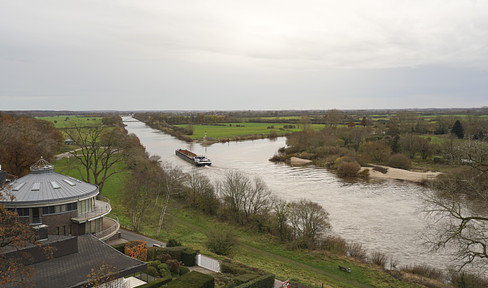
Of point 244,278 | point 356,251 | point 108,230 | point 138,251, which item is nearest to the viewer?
point 244,278

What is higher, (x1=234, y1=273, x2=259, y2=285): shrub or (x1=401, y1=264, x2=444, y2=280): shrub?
(x1=234, y1=273, x2=259, y2=285): shrub

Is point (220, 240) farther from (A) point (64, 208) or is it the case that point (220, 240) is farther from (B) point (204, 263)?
(A) point (64, 208)

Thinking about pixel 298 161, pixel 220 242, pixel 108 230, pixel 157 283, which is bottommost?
pixel 298 161

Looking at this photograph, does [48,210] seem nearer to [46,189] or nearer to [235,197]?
[46,189]

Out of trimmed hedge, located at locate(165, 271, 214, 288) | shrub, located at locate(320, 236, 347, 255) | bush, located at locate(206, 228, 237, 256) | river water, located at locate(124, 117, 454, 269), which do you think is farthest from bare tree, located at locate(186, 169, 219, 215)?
trimmed hedge, located at locate(165, 271, 214, 288)

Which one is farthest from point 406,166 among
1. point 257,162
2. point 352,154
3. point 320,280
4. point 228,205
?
point 320,280

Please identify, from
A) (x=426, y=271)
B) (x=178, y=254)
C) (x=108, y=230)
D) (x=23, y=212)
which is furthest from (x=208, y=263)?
(x=426, y=271)

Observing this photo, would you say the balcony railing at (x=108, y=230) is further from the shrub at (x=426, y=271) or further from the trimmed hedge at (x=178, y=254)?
the shrub at (x=426, y=271)

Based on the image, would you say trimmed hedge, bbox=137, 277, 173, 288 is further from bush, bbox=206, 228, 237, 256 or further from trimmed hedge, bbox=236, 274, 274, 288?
bush, bbox=206, 228, 237, 256
